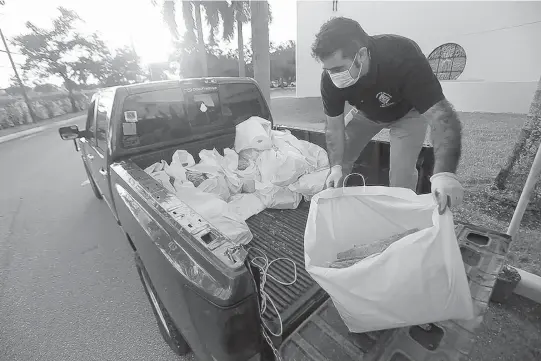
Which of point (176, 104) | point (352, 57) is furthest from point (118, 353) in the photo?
point (352, 57)

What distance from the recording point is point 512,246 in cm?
263

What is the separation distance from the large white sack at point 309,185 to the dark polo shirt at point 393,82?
0.77 metres

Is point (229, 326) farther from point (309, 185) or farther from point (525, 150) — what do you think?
point (525, 150)

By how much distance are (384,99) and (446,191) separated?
3.36 ft

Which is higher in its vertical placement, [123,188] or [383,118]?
[383,118]

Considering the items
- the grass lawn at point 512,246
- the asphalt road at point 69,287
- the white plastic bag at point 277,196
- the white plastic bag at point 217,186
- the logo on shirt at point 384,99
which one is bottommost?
the asphalt road at point 69,287

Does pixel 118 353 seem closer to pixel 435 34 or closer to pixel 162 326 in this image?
pixel 162 326

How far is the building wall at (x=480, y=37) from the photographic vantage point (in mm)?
9609

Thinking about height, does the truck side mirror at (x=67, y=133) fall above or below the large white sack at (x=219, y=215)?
above

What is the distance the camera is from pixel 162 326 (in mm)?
1872

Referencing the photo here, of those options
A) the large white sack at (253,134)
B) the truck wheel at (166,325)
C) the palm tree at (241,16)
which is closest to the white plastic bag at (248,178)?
the large white sack at (253,134)

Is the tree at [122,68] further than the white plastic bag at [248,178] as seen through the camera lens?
Yes

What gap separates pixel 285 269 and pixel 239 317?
785mm

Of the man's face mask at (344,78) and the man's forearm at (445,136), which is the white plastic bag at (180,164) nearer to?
the man's face mask at (344,78)
